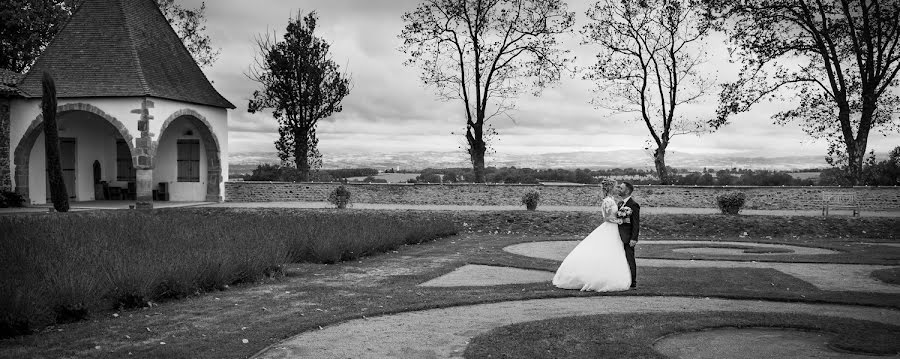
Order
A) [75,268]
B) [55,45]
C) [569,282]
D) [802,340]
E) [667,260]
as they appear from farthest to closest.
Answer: [55,45] < [667,260] < [569,282] < [75,268] < [802,340]

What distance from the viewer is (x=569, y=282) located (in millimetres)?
11195

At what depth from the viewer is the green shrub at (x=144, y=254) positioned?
873cm

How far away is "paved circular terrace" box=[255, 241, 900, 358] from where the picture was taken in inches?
295

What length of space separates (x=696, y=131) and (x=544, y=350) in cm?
2773

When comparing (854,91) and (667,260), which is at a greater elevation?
(854,91)

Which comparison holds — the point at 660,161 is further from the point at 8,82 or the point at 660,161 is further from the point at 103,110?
the point at 8,82

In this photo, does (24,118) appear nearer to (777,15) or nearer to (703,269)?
(703,269)

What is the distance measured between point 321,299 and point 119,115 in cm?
1812

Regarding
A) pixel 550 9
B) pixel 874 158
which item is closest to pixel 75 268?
pixel 550 9

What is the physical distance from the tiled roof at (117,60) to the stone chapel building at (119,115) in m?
0.04

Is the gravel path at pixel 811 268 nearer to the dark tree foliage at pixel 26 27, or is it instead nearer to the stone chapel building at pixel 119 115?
the stone chapel building at pixel 119 115

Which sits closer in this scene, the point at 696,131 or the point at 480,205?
the point at 480,205

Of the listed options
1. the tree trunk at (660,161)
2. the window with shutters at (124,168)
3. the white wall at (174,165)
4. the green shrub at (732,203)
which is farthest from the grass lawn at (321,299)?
the window with shutters at (124,168)

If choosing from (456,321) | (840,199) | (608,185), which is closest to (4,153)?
(608,185)
